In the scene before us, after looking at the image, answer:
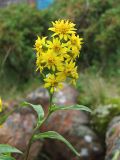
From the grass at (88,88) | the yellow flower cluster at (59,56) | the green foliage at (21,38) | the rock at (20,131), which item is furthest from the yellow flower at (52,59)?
the green foliage at (21,38)

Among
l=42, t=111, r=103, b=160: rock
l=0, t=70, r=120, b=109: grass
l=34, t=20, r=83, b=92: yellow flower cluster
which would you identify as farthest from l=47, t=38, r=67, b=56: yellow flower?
l=0, t=70, r=120, b=109: grass

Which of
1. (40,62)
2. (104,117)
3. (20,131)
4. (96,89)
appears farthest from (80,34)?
(40,62)

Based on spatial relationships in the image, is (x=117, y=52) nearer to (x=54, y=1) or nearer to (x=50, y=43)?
(x=54, y=1)

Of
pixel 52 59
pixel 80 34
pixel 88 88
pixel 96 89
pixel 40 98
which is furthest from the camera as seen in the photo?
pixel 80 34

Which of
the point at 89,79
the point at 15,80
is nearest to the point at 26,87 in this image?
the point at 15,80

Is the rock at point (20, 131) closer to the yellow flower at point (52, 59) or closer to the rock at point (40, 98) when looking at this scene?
the rock at point (40, 98)

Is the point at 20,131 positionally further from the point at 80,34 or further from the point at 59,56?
the point at 80,34
